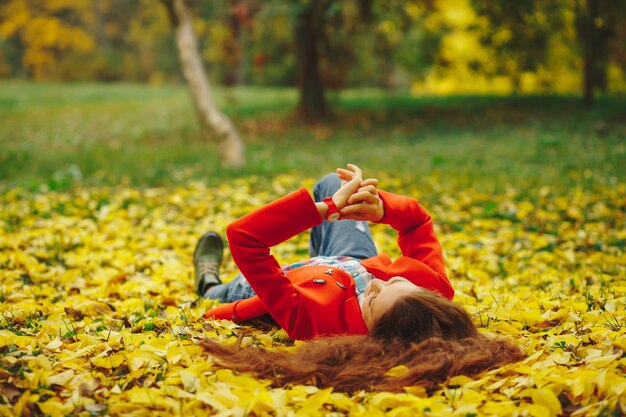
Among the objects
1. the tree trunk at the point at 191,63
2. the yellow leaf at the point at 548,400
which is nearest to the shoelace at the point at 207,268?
the yellow leaf at the point at 548,400

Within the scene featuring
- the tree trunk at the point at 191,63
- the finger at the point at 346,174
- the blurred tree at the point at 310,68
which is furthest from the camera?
the blurred tree at the point at 310,68

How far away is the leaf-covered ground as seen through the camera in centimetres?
→ 215

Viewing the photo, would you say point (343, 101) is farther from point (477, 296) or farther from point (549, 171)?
point (477, 296)

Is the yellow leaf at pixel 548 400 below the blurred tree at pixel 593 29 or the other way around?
below

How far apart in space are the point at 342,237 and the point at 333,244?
0.06 m

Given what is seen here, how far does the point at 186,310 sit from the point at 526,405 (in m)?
1.86

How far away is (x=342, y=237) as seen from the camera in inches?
134

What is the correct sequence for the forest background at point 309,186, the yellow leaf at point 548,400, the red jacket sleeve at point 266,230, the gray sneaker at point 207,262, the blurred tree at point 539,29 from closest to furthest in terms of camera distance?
the yellow leaf at point 548,400, the forest background at point 309,186, the red jacket sleeve at point 266,230, the gray sneaker at point 207,262, the blurred tree at point 539,29

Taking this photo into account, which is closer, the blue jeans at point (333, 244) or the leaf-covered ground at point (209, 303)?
the leaf-covered ground at point (209, 303)

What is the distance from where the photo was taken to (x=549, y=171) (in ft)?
25.4

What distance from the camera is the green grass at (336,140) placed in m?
7.79

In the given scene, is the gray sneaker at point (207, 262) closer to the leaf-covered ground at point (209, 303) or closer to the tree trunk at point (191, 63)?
the leaf-covered ground at point (209, 303)

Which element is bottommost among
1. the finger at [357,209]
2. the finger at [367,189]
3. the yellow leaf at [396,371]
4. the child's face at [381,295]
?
the yellow leaf at [396,371]

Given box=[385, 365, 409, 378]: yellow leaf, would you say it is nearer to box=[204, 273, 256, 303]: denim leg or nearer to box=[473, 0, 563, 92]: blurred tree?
box=[204, 273, 256, 303]: denim leg
